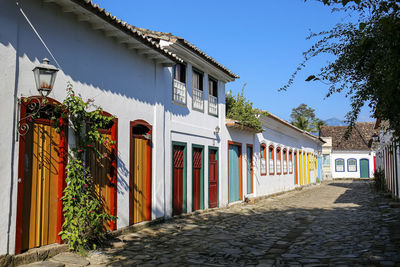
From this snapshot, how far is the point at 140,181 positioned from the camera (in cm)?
937

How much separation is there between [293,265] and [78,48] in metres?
5.51

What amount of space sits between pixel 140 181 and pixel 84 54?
3.32m

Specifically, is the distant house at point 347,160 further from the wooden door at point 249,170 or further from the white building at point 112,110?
the white building at point 112,110

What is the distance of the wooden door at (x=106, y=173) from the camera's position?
7.83m

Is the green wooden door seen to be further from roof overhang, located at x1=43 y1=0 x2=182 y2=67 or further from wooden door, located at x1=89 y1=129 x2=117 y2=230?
wooden door, located at x1=89 y1=129 x2=117 y2=230

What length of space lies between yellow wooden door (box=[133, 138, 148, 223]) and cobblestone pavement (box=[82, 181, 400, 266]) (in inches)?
17.2

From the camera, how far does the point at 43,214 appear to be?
6.49 metres

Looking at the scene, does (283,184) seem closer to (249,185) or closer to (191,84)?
(249,185)

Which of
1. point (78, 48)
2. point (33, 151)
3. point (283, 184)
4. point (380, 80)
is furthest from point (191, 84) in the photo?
point (283, 184)

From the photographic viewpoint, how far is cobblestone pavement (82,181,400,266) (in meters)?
6.46

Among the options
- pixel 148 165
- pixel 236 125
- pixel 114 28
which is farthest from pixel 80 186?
pixel 236 125

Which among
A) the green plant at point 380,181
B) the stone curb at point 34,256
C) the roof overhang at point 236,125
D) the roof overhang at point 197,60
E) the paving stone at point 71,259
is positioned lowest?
the paving stone at point 71,259

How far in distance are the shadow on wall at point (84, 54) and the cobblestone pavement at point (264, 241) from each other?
3.23 metres

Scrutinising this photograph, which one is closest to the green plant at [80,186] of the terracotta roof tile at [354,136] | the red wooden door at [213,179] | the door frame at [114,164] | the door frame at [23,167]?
the door frame at [23,167]
